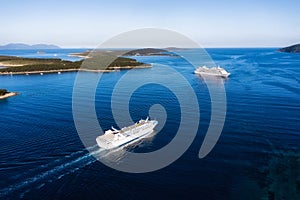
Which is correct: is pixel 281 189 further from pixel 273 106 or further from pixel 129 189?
pixel 273 106

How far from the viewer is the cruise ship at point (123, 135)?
114 ft

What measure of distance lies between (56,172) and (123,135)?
1048cm

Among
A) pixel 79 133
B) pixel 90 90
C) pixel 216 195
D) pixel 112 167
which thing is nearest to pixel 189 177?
pixel 216 195

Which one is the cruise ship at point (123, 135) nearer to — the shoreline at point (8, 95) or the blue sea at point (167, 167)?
the blue sea at point (167, 167)

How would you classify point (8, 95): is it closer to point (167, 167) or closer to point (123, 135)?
point (123, 135)

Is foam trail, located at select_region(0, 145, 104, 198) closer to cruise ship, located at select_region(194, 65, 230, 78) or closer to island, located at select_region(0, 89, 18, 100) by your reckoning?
island, located at select_region(0, 89, 18, 100)

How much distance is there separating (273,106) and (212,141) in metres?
24.9

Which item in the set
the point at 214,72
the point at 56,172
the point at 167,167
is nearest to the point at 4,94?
the point at 56,172

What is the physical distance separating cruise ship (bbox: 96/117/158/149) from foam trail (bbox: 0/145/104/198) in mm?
1733

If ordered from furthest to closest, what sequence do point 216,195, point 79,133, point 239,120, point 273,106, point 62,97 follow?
point 62,97 → point 273,106 → point 239,120 → point 79,133 → point 216,195

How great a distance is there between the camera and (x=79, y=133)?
40.4 m

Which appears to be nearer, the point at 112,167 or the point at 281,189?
the point at 281,189

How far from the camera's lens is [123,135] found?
36.7 m

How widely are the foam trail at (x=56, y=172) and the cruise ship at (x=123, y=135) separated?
173 cm
